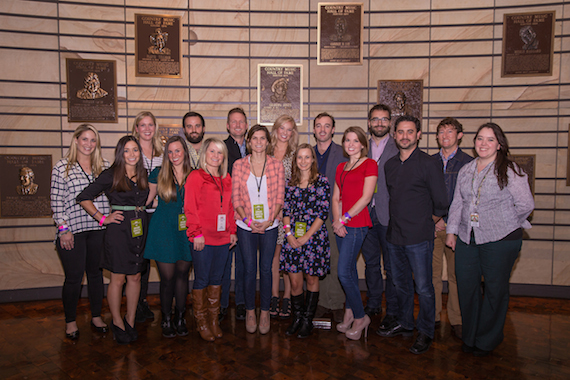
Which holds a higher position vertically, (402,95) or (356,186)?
(402,95)

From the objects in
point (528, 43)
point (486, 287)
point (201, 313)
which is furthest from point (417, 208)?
point (528, 43)

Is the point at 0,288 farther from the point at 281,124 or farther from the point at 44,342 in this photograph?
the point at 281,124

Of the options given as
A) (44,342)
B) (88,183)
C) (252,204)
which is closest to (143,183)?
(88,183)

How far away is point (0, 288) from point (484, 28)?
7412mm

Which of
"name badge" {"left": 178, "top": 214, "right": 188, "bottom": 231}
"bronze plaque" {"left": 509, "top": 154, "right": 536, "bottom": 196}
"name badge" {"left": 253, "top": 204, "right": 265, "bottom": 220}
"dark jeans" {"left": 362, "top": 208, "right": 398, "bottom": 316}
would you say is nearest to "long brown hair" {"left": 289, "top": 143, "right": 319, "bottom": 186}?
"name badge" {"left": 253, "top": 204, "right": 265, "bottom": 220}

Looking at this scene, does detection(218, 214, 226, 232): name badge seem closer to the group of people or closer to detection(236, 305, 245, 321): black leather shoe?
the group of people

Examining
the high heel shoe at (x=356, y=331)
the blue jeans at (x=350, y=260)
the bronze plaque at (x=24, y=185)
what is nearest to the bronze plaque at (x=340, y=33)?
the blue jeans at (x=350, y=260)

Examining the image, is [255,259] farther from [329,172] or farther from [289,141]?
[289,141]

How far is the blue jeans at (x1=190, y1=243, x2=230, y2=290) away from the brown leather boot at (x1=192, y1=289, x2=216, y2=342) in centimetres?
6

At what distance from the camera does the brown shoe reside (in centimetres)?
318

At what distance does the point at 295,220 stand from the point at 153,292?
2.71 metres

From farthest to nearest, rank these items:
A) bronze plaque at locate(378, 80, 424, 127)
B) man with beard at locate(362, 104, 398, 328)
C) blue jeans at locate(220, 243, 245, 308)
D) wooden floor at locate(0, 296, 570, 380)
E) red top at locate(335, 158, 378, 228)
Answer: bronze plaque at locate(378, 80, 424, 127) < blue jeans at locate(220, 243, 245, 308) < man with beard at locate(362, 104, 398, 328) < red top at locate(335, 158, 378, 228) < wooden floor at locate(0, 296, 570, 380)

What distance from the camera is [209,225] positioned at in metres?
3.09

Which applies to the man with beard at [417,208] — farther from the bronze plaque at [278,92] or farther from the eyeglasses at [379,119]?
the bronze plaque at [278,92]
